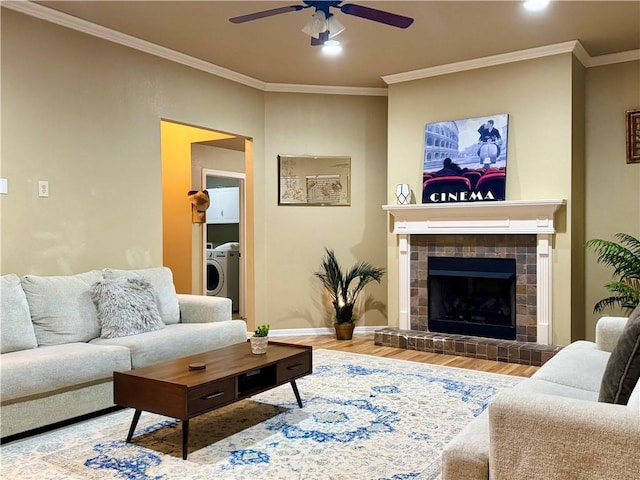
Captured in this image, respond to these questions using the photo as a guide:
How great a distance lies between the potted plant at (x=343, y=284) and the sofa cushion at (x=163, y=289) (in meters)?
2.04

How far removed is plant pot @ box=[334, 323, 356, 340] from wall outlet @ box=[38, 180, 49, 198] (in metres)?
3.23

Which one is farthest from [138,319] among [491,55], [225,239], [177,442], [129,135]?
[225,239]

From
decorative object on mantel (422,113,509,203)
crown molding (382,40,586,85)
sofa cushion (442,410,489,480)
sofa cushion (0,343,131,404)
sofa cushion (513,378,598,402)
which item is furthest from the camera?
decorative object on mantel (422,113,509,203)

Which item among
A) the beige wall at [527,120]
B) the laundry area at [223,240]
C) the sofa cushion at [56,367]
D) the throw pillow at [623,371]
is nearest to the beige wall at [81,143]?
the sofa cushion at [56,367]

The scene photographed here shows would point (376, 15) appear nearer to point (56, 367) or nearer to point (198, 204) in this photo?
point (56, 367)

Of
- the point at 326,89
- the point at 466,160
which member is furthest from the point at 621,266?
the point at 326,89

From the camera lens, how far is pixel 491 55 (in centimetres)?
507

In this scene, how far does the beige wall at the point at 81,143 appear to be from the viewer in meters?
3.82

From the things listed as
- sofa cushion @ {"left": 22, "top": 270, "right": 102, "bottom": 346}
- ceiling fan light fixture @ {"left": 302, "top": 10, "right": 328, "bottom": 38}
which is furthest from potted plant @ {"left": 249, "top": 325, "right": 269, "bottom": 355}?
ceiling fan light fixture @ {"left": 302, "top": 10, "right": 328, "bottom": 38}

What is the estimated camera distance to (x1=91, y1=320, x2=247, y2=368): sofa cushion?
3.55 meters

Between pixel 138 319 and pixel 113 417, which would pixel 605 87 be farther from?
pixel 113 417

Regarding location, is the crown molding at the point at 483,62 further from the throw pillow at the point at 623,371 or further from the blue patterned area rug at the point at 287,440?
the throw pillow at the point at 623,371

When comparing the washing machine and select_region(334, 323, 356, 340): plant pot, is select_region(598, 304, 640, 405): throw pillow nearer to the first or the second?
select_region(334, 323, 356, 340): plant pot

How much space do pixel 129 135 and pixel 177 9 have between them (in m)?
1.19
